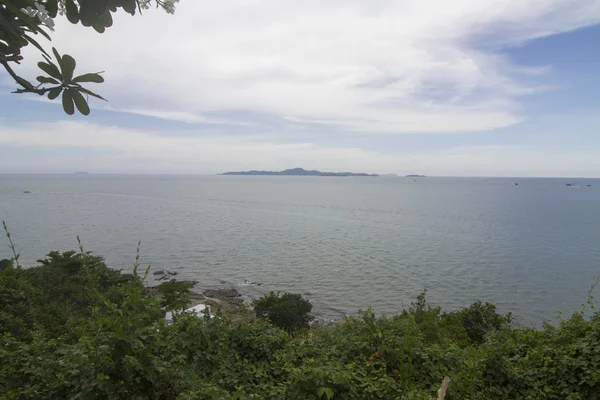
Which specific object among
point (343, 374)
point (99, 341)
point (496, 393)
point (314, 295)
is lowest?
point (314, 295)

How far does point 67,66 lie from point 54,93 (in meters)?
0.15

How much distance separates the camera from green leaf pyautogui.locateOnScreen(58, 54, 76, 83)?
1532mm

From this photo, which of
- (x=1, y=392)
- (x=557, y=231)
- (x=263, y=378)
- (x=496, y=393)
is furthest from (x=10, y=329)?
(x=557, y=231)

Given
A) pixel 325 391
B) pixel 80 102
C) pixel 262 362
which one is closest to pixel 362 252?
pixel 262 362

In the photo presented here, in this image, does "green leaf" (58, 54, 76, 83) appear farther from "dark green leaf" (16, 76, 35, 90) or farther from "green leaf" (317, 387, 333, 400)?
"green leaf" (317, 387, 333, 400)

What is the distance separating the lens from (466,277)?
2708cm

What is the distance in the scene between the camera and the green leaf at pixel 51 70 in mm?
1521

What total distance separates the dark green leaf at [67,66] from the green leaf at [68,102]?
0.06 metres

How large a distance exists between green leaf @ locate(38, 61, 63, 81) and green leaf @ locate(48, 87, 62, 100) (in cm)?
5

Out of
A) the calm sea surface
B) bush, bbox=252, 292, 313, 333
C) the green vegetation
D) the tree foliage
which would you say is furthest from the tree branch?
the calm sea surface

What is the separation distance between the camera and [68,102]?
1.63 metres

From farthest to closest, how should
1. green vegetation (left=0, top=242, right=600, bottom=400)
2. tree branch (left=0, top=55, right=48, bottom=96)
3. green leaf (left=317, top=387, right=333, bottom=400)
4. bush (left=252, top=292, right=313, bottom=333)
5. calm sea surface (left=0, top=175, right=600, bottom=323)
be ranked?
1. calm sea surface (left=0, top=175, right=600, bottom=323)
2. bush (left=252, top=292, right=313, bottom=333)
3. green leaf (left=317, top=387, right=333, bottom=400)
4. green vegetation (left=0, top=242, right=600, bottom=400)
5. tree branch (left=0, top=55, right=48, bottom=96)

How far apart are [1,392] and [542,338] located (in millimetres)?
7058

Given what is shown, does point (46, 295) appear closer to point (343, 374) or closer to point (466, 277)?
point (343, 374)
